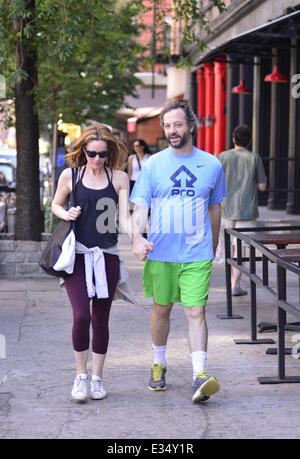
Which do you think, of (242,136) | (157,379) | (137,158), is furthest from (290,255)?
(137,158)

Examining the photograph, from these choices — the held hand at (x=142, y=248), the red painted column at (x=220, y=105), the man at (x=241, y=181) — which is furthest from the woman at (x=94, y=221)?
the red painted column at (x=220, y=105)

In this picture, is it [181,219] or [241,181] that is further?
[241,181]

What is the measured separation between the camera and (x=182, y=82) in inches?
1467

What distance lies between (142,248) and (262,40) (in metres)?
12.5

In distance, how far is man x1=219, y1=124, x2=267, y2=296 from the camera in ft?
31.9

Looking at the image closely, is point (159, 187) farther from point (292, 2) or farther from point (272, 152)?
point (272, 152)

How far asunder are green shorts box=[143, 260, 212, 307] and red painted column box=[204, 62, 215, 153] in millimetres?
23614

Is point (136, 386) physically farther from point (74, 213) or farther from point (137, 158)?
point (137, 158)

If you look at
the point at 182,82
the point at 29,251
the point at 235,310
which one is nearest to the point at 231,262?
the point at 235,310

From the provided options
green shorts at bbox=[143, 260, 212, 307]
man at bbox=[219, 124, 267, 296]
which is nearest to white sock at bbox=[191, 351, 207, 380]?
green shorts at bbox=[143, 260, 212, 307]

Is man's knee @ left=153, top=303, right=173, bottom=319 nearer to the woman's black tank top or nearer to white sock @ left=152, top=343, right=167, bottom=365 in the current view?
white sock @ left=152, top=343, right=167, bottom=365

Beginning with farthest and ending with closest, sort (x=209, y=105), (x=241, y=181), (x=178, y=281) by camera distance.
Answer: (x=209, y=105) → (x=241, y=181) → (x=178, y=281)

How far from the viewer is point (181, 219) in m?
5.71

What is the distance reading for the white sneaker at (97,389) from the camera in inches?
222
